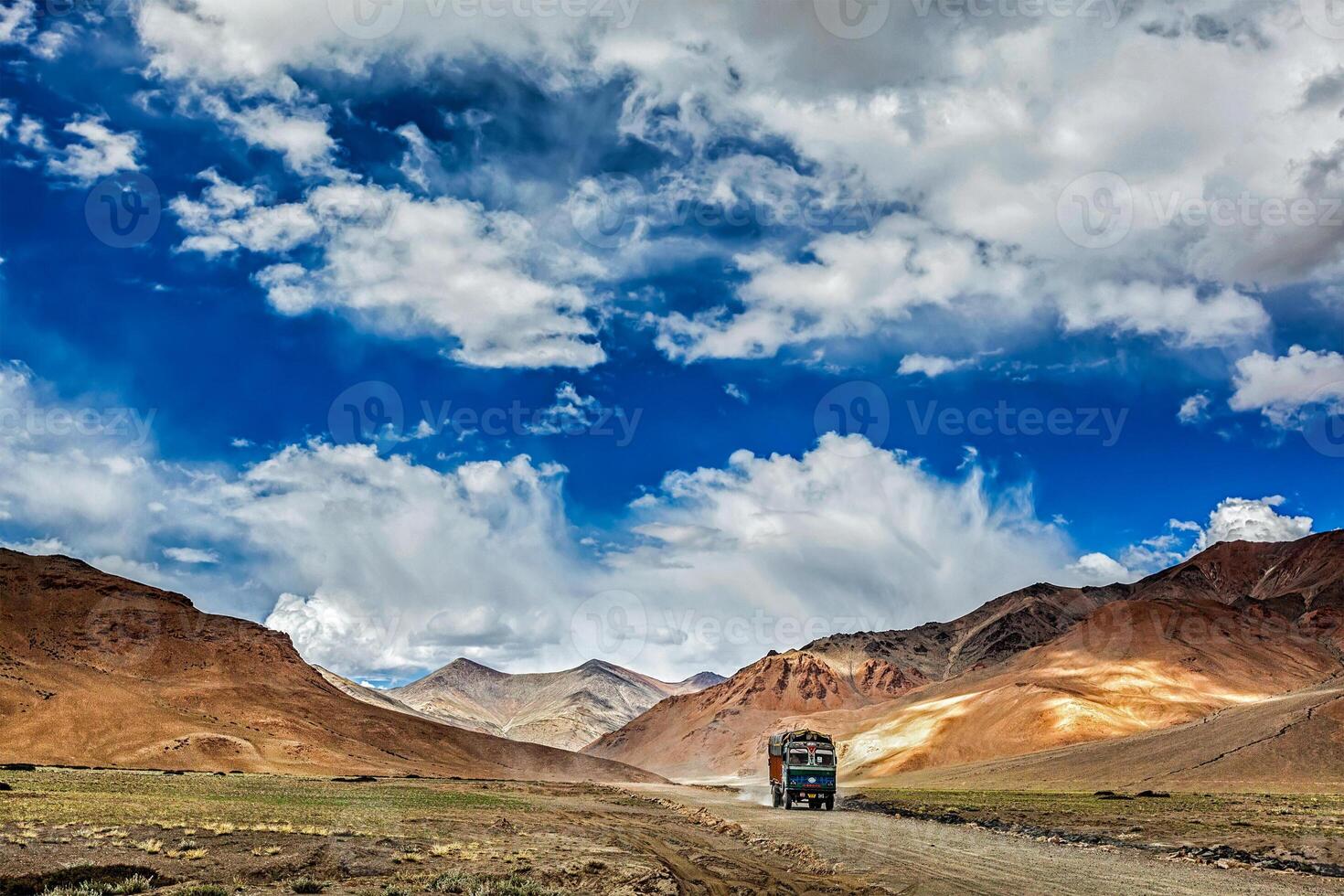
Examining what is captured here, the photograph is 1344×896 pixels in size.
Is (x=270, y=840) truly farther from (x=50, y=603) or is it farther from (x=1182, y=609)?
(x=1182, y=609)

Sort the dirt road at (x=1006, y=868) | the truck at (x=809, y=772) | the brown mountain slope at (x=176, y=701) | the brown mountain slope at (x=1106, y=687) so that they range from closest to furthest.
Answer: the dirt road at (x=1006, y=868)
the truck at (x=809, y=772)
the brown mountain slope at (x=176, y=701)
the brown mountain slope at (x=1106, y=687)

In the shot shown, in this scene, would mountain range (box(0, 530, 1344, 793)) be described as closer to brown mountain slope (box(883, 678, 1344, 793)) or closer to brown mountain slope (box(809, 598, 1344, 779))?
brown mountain slope (box(883, 678, 1344, 793))

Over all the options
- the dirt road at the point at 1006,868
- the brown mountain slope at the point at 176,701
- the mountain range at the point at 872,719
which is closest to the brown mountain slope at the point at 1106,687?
the mountain range at the point at 872,719

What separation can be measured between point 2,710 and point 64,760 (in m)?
12.5

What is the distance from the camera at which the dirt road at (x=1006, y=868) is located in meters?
20.7

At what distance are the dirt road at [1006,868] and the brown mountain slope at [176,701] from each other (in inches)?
3134

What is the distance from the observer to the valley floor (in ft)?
62.2

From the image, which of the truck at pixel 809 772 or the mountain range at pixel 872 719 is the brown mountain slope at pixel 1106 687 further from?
the truck at pixel 809 772

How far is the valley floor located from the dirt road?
0.08 m

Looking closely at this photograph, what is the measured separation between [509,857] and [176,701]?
104 metres

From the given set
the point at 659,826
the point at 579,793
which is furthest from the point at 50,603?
the point at 659,826

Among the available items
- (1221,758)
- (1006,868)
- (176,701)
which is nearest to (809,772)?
(1006,868)

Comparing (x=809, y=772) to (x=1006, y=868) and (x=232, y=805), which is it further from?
(x=232, y=805)

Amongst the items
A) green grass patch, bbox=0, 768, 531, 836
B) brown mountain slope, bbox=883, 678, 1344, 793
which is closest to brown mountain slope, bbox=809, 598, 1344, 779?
brown mountain slope, bbox=883, 678, 1344, 793
